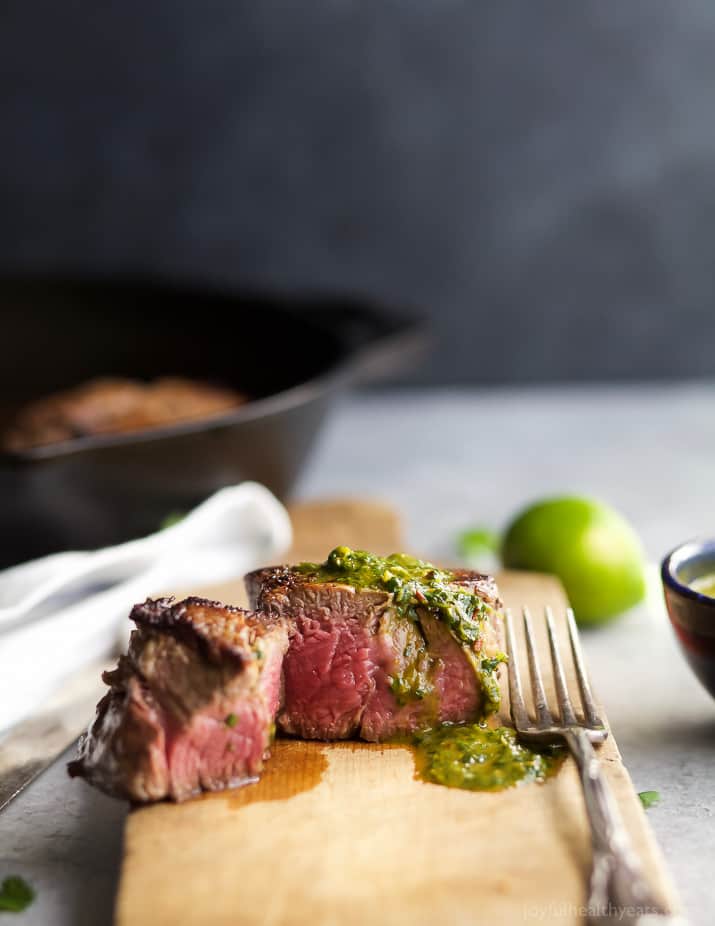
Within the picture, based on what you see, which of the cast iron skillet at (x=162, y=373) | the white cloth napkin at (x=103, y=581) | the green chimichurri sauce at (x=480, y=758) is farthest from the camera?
the cast iron skillet at (x=162, y=373)

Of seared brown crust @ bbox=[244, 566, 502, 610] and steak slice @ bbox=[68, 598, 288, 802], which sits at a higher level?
seared brown crust @ bbox=[244, 566, 502, 610]

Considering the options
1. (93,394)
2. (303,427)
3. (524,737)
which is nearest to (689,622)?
(524,737)

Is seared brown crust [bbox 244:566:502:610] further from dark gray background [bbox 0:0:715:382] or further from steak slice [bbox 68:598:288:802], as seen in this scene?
dark gray background [bbox 0:0:715:382]

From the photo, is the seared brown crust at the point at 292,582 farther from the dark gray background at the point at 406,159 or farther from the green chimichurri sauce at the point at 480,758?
A: the dark gray background at the point at 406,159

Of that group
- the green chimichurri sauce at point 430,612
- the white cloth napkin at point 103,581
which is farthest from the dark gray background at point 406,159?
the green chimichurri sauce at point 430,612

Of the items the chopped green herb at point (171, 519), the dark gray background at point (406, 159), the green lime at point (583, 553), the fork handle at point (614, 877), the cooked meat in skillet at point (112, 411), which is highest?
the dark gray background at point (406, 159)

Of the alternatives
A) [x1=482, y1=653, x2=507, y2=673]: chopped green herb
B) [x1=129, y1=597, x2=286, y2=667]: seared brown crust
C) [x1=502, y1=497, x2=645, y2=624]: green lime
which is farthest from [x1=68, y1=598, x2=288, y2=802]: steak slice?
[x1=502, y1=497, x2=645, y2=624]: green lime
